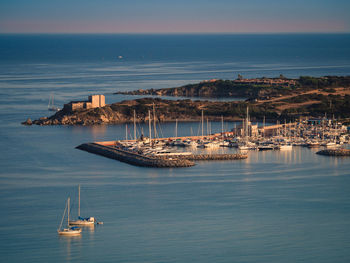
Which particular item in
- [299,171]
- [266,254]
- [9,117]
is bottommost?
[266,254]

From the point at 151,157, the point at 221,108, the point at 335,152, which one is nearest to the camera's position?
the point at 151,157

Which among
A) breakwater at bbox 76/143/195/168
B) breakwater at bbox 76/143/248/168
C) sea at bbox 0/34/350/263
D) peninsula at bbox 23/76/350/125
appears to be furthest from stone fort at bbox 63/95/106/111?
breakwater at bbox 76/143/195/168

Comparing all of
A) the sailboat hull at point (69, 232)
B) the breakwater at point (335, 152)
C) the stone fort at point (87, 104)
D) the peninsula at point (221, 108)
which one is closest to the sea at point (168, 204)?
the sailboat hull at point (69, 232)

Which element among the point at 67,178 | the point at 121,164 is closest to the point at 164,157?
the point at 121,164

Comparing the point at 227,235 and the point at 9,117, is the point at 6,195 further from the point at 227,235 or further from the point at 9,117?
the point at 9,117


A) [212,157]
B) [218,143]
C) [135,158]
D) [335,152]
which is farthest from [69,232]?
[335,152]

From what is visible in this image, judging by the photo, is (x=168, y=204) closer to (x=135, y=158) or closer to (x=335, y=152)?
(x=135, y=158)

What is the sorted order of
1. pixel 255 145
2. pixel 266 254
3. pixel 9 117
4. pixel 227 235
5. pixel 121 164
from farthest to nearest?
pixel 9 117 < pixel 255 145 < pixel 121 164 < pixel 227 235 < pixel 266 254
